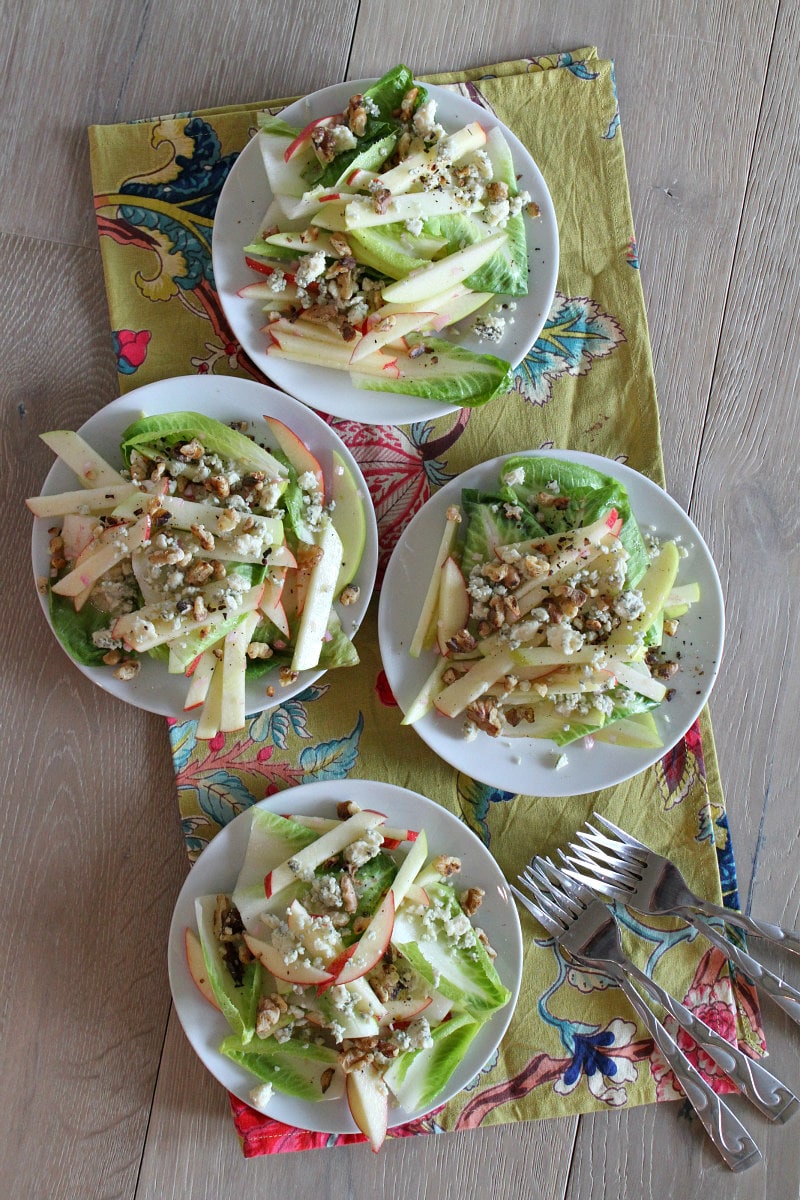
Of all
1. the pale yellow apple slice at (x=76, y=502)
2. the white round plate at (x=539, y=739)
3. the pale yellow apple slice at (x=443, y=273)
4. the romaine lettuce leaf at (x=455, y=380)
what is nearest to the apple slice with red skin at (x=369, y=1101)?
the white round plate at (x=539, y=739)

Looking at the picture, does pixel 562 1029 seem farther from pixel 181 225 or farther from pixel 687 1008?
pixel 181 225

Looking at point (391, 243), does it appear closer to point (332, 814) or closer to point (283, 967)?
point (332, 814)

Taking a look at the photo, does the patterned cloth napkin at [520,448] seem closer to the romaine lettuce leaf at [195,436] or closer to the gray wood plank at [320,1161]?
the gray wood plank at [320,1161]

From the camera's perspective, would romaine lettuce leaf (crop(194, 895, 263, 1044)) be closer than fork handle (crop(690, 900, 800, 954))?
Yes

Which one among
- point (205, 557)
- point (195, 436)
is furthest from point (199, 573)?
point (195, 436)

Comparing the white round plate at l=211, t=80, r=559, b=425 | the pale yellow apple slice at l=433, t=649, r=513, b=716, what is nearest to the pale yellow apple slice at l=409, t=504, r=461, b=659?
the pale yellow apple slice at l=433, t=649, r=513, b=716

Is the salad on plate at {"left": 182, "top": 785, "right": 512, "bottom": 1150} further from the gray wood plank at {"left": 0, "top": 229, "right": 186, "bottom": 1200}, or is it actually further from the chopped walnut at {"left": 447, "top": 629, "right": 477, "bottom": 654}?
the chopped walnut at {"left": 447, "top": 629, "right": 477, "bottom": 654}

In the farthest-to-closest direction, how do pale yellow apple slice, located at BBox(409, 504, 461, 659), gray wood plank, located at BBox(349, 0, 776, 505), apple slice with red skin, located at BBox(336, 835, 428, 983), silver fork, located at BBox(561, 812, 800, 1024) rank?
gray wood plank, located at BBox(349, 0, 776, 505)
silver fork, located at BBox(561, 812, 800, 1024)
pale yellow apple slice, located at BBox(409, 504, 461, 659)
apple slice with red skin, located at BBox(336, 835, 428, 983)

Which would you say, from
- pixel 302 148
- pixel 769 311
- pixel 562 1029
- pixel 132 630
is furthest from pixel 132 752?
pixel 769 311
